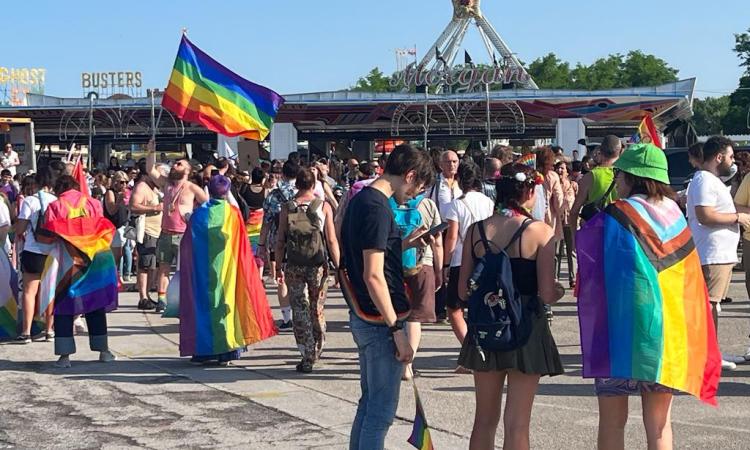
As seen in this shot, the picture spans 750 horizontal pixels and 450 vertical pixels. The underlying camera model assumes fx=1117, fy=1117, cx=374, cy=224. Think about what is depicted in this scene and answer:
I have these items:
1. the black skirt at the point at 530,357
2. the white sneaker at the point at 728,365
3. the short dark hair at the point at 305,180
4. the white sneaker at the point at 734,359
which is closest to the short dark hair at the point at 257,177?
the short dark hair at the point at 305,180

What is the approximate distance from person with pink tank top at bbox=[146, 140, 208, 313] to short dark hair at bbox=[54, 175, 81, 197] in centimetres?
110

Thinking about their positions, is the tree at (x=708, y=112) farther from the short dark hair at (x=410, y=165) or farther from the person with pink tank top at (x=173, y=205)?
the short dark hair at (x=410, y=165)

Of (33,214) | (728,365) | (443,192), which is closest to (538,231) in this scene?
(728,365)

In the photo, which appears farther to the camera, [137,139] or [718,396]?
[137,139]

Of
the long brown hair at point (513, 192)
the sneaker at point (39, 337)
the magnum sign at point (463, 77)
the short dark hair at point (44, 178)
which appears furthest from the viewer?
the magnum sign at point (463, 77)

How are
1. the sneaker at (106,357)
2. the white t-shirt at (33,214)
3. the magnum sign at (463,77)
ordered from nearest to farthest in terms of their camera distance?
1. the sneaker at (106,357)
2. the white t-shirt at (33,214)
3. the magnum sign at (463,77)

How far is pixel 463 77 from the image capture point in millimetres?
58625

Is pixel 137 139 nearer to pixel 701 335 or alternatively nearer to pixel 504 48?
pixel 504 48

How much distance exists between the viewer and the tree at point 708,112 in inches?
5256

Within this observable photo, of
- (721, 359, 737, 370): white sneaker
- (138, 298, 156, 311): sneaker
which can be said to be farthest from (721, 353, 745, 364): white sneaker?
(138, 298, 156, 311): sneaker

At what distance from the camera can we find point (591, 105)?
49812 millimetres

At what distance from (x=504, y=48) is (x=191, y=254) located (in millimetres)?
66944

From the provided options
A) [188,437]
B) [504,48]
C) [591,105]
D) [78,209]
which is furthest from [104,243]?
[504,48]

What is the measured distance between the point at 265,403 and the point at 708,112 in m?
143
